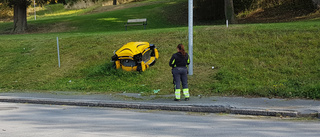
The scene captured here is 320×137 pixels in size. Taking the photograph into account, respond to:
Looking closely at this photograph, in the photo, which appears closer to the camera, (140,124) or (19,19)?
(140,124)

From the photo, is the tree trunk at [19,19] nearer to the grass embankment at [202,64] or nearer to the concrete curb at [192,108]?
the grass embankment at [202,64]

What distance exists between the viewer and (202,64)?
14.9 metres

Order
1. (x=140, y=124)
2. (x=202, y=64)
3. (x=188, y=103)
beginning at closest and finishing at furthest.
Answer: (x=140, y=124) < (x=188, y=103) < (x=202, y=64)

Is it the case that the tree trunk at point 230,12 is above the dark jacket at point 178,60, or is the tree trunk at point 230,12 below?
above

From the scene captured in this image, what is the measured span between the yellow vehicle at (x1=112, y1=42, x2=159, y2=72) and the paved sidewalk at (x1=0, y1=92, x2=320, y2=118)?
2.44m

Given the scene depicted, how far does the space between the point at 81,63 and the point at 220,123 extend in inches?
398

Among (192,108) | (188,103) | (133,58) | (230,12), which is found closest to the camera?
(192,108)

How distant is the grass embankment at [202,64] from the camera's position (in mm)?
12305

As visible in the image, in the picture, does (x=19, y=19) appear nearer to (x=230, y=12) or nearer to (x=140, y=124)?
(x=230, y=12)

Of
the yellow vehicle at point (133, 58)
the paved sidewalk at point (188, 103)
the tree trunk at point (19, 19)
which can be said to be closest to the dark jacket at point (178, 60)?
the paved sidewalk at point (188, 103)

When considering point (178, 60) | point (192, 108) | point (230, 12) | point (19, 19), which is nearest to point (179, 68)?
point (178, 60)

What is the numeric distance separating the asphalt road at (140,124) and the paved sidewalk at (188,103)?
0.35 m

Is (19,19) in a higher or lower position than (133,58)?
higher

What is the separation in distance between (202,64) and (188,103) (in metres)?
4.76
